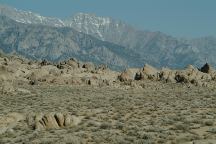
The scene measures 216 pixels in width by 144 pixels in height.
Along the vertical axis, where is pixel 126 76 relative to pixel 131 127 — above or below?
above

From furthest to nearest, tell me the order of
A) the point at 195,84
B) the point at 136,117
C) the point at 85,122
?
the point at 195,84
the point at 136,117
the point at 85,122

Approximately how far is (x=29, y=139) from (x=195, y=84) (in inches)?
2127

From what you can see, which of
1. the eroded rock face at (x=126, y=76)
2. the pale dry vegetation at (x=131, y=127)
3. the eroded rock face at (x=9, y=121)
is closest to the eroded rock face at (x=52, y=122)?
the pale dry vegetation at (x=131, y=127)

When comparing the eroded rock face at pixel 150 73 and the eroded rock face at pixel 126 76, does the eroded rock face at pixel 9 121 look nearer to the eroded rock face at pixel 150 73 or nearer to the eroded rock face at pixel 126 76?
the eroded rock face at pixel 126 76

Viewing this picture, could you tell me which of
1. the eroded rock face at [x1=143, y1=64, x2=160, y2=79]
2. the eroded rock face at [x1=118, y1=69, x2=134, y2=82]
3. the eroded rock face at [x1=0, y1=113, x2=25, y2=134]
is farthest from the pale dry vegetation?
the eroded rock face at [x1=143, y1=64, x2=160, y2=79]

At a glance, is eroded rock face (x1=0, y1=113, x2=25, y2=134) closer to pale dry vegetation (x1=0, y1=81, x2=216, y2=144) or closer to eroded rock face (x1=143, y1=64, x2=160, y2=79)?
pale dry vegetation (x1=0, y1=81, x2=216, y2=144)

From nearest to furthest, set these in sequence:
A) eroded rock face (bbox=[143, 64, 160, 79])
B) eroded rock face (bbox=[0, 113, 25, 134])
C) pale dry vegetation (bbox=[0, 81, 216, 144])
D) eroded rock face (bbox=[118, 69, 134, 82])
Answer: pale dry vegetation (bbox=[0, 81, 216, 144]), eroded rock face (bbox=[0, 113, 25, 134]), eroded rock face (bbox=[118, 69, 134, 82]), eroded rock face (bbox=[143, 64, 160, 79])

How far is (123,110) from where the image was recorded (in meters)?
41.0

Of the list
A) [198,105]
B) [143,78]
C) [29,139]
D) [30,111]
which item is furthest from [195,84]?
[29,139]

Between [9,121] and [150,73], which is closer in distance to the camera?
[9,121]

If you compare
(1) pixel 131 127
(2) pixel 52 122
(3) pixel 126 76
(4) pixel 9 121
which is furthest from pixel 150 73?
(1) pixel 131 127

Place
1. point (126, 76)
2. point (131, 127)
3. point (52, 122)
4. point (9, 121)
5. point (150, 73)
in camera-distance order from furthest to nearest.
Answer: point (150, 73)
point (126, 76)
point (9, 121)
point (52, 122)
point (131, 127)

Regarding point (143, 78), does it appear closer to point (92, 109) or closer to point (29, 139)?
point (92, 109)

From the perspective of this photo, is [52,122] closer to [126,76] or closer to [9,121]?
[9,121]
